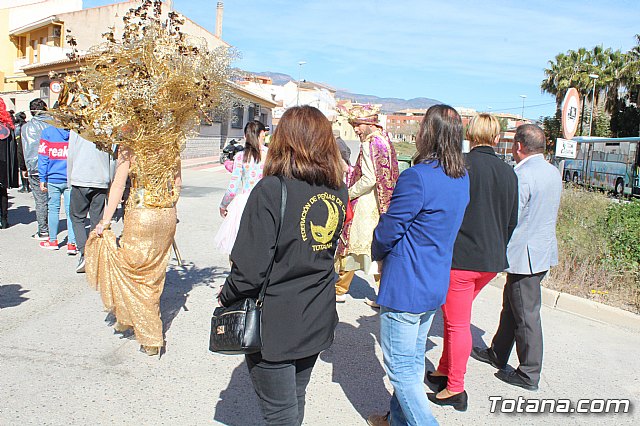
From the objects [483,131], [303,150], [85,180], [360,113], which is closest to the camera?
[303,150]

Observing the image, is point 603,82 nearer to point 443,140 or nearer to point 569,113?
point 569,113

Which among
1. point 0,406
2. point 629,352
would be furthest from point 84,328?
point 629,352

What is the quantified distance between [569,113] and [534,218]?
446 centimetres

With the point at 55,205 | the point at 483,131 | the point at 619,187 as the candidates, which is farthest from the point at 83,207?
the point at 619,187

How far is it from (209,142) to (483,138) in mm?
24827

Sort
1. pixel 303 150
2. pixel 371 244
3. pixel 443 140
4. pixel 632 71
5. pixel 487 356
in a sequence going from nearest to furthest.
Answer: pixel 303 150
pixel 443 140
pixel 371 244
pixel 487 356
pixel 632 71

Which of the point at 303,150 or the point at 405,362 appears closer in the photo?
the point at 303,150

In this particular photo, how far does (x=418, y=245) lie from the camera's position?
2.91 m

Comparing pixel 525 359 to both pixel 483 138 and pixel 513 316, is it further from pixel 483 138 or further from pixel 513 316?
pixel 483 138

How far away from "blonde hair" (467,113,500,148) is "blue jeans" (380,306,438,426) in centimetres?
154

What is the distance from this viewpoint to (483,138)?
3.96 metres

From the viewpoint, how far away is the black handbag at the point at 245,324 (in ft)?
7.70

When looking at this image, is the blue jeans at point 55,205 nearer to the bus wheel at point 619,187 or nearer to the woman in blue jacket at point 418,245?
the woman in blue jacket at point 418,245

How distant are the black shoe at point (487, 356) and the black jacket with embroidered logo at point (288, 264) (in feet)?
8.56
